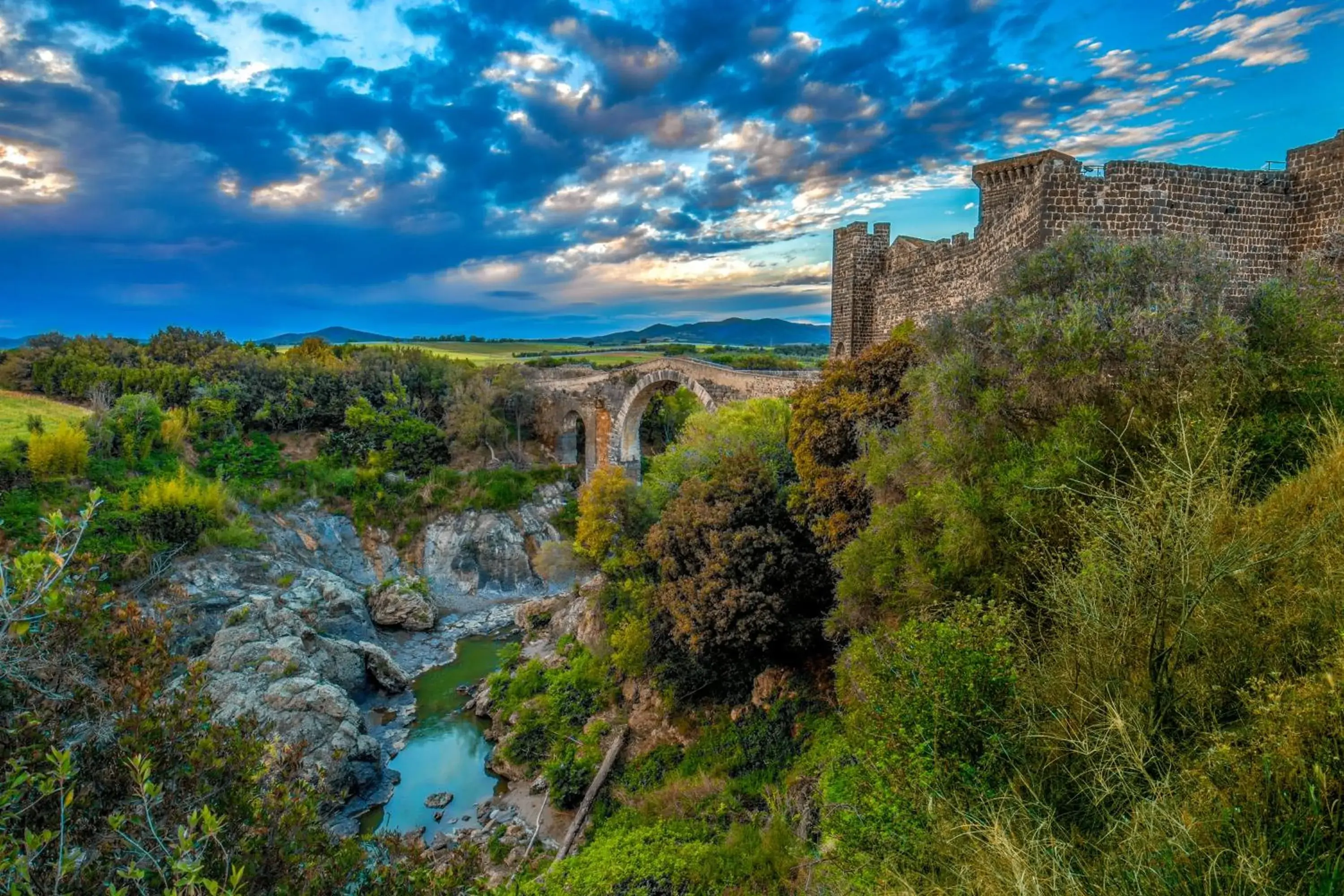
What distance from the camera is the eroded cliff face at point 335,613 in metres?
12.5

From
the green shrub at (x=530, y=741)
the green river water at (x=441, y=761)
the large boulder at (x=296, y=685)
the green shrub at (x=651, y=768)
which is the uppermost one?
the large boulder at (x=296, y=685)

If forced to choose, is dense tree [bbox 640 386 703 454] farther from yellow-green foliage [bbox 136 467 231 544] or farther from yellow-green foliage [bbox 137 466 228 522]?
yellow-green foliage [bbox 136 467 231 544]

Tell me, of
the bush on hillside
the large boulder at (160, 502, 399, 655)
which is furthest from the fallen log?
the large boulder at (160, 502, 399, 655)

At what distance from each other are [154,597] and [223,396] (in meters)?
12.6

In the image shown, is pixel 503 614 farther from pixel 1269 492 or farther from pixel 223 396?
pixel 1269 492

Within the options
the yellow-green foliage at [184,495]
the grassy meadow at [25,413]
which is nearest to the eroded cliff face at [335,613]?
the yellow-green foliage at [184,495]

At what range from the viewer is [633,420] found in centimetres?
2700

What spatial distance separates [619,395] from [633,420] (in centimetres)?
117

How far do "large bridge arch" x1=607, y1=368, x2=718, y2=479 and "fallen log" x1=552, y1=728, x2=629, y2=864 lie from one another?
1408 cm

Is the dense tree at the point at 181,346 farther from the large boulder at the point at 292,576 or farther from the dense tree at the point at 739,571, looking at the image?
the dense tree at the point at 739,571

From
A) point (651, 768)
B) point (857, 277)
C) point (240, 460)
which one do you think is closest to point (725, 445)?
point (857, 277)

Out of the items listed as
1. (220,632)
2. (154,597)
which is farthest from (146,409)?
(220,632)

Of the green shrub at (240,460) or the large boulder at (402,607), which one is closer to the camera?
the large boulder at (402,607)

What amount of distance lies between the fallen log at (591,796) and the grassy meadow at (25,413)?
19.2m
